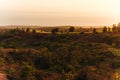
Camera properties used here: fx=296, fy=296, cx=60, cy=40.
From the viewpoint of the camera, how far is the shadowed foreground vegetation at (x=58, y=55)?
4.99 meters

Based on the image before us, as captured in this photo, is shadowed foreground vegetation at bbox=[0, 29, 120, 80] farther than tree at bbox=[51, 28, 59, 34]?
No

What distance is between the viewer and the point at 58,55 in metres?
5.45

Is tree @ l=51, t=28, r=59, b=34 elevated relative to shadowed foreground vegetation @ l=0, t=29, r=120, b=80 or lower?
elevated

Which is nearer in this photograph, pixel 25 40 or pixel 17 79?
pixel 17 79

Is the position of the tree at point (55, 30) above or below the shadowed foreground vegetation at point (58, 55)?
above

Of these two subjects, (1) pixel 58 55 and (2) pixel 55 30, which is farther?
(2) pixel 55 30

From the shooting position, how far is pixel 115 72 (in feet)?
16.7

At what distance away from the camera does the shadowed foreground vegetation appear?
499 centimetres

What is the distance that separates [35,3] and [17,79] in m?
1.51

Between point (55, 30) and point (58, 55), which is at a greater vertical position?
point (55, 30)

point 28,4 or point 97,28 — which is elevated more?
point 28,4

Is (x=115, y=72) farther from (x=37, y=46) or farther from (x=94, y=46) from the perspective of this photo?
Result: (x=37, y=46)

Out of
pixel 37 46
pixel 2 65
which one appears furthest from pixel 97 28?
pixel 2 65

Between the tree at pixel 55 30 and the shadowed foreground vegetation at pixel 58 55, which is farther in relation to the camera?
the tree at pixel 55 30
